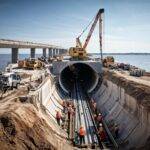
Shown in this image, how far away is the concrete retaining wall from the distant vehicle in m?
9.94

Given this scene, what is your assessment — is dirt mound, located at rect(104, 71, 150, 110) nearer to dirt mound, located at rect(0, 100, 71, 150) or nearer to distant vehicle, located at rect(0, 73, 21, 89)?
dirt mound, located at rect(0, 100, 71, 150)

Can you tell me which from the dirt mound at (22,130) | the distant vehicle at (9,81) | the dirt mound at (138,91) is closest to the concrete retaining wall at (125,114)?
the dirt mound at (138,91)

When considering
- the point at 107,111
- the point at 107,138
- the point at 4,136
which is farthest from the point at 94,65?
the point at 4,136

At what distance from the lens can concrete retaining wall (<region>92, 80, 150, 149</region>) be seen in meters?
19.5

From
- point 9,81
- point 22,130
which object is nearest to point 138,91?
point 9,81

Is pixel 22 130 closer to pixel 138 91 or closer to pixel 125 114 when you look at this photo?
pixel 125 114

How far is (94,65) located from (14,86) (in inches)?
709

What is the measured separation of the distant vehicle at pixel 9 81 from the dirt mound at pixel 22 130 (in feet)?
23.5

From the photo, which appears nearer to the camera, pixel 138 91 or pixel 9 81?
pixel 138 91

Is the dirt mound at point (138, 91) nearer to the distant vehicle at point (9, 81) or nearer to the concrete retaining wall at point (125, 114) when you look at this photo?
the concrete retaining wall at point (125, 114)

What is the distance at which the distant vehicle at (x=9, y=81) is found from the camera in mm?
25734

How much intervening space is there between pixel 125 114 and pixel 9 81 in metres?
11.5

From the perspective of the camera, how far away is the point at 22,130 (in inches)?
614

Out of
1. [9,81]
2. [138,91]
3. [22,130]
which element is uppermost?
[9,81]
